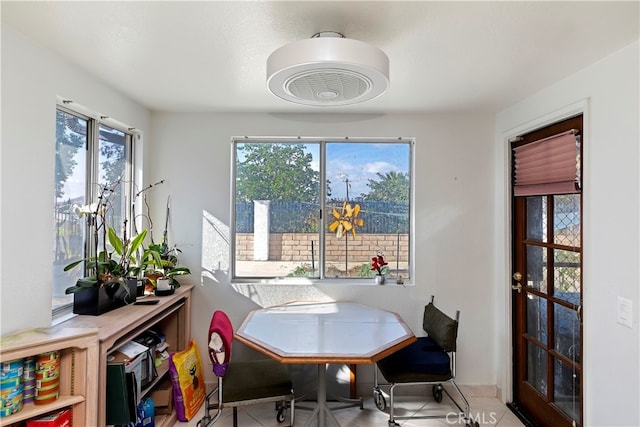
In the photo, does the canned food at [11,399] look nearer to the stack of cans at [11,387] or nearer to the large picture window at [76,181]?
the stack of cans at [11,387]

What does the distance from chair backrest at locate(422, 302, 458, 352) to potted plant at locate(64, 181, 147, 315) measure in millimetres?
2093

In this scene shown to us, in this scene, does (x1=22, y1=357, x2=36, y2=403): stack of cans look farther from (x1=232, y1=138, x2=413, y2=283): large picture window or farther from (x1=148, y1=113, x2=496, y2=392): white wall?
(x1=232, y1=138, x2=413, y2=283): large picture window

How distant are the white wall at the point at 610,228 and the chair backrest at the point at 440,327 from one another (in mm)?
712

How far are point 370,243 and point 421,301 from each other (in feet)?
2.12

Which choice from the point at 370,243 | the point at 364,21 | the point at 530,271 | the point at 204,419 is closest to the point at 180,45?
the point at 364,21

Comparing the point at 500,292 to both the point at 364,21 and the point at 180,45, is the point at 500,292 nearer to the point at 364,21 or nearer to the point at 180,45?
the point at 364,21

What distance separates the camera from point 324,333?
2193mm

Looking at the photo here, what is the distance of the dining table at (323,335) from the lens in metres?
1.88

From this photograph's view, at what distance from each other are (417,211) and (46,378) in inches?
102

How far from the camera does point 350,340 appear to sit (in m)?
2.08

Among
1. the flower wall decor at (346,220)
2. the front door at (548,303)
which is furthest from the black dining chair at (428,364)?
the flower wall decor at (346,220)

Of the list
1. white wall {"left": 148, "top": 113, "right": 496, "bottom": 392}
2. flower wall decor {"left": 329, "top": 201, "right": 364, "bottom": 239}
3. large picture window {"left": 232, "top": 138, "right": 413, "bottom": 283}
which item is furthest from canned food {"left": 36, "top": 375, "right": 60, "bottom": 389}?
flower wall decor {"left": 329, "top": 201, "right": 364, "bottom": 239}

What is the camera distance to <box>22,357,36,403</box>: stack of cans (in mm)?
1513

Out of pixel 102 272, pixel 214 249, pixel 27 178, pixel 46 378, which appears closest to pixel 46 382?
pixel 46 378
